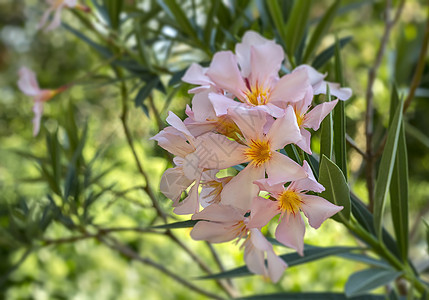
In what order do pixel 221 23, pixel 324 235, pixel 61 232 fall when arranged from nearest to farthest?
pixel 221 23, pixel 324 235, pixel 61 232

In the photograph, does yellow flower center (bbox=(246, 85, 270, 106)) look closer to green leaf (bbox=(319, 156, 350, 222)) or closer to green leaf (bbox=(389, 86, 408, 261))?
green leaf (bbox=(319, 156, 350, 222))

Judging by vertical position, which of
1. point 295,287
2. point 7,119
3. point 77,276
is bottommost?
point 7,119

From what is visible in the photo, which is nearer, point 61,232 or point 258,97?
point 258,97

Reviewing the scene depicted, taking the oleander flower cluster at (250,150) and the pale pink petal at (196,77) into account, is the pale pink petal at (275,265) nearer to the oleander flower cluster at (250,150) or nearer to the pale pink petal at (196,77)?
the oleander flower cluster at (250,150)

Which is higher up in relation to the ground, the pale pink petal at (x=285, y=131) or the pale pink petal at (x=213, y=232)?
the pale pink petal at (x=285, y=131)

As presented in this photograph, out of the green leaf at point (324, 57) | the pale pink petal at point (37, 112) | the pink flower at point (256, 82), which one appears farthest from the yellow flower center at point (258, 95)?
the pale pink petal at point (37, 112)

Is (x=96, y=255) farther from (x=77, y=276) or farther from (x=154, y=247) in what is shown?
(x=154, y=247)

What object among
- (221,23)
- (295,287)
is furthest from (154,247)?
(221,23)
